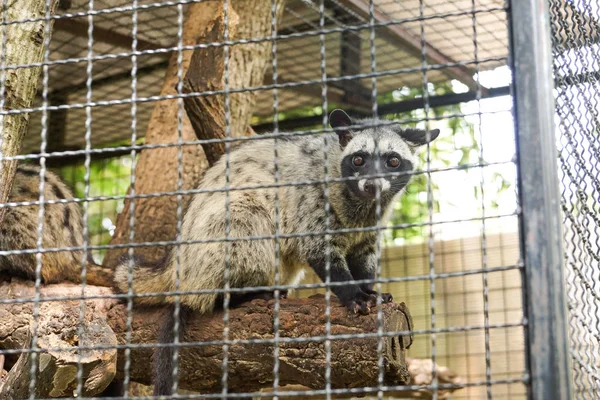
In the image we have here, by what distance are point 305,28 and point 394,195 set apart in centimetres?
298

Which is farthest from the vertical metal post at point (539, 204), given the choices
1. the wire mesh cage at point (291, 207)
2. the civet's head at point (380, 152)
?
the civet's head at point (380, 152)

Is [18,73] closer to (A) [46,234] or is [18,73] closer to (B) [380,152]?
(A) [46,234]

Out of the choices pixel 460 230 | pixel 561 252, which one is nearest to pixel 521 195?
pixel 561 252

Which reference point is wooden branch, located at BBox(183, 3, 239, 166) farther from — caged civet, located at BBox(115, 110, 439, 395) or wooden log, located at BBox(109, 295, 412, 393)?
wooden log, located at BBox(109, 295, 412, 393)

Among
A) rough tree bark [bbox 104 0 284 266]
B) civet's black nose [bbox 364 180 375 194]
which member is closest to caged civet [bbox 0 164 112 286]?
rough tree bark [bbox 104 0 284 266]

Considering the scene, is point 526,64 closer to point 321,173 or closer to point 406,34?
point 321,173

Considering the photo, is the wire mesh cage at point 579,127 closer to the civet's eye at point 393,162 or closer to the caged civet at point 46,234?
the civet's eye at point 393,162

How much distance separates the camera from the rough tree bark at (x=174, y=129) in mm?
7438

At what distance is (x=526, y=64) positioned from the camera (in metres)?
3.00

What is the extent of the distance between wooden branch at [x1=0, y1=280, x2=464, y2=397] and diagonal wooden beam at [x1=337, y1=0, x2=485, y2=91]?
127 inches

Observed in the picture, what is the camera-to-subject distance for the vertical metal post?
2797 mm

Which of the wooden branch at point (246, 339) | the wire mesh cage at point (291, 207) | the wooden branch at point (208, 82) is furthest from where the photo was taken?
the wooden branch at point (208, 82)

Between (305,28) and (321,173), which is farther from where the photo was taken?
(305,28)

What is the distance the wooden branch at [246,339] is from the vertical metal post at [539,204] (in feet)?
7.14
